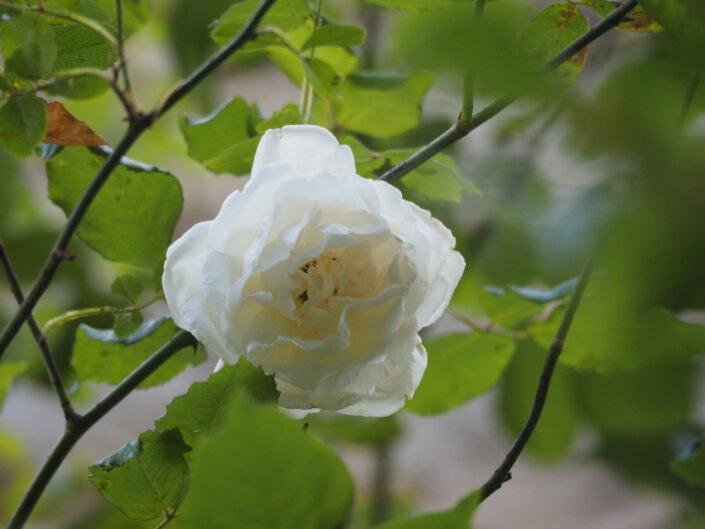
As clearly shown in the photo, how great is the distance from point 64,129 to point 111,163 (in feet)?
0.28

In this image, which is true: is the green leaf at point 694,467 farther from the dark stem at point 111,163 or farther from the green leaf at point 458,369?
A: the dark stem at point 111,163

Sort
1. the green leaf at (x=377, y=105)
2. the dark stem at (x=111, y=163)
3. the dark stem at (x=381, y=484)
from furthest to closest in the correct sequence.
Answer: the dark stem at (x=381, y=484)
the green leaf at (x=377, y=105)
the dark stem at (x=111, y=163)

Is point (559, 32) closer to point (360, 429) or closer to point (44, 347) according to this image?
point (44, 347)

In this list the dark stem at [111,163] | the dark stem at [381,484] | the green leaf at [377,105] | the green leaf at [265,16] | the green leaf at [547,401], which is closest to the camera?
the dark stem at [111,163]

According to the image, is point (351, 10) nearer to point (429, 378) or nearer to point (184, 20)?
point (184, 20)

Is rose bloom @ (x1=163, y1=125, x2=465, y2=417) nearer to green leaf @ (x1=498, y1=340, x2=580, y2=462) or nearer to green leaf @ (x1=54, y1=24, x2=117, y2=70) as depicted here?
green leaf @ (x1=54, y1=24, x2=117, y2=70)

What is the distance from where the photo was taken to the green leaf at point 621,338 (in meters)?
0.16

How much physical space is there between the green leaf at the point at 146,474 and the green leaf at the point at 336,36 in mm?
160

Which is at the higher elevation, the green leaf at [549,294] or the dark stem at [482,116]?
the dark stem at [482,116]

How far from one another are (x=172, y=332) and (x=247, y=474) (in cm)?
17

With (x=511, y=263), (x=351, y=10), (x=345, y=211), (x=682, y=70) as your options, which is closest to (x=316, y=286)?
(x=345, y=211)

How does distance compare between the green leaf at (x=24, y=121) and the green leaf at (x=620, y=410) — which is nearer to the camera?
the green leaf at (x=24, y=121)

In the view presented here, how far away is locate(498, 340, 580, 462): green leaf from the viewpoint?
64 centimetres

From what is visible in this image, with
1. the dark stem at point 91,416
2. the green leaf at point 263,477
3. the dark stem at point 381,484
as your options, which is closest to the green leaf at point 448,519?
the green leaf at point 263,477
